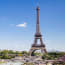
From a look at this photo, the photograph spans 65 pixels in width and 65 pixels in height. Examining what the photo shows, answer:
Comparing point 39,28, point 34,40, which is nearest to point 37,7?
point 39,28

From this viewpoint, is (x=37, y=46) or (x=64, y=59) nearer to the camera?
(x=64, y=59)

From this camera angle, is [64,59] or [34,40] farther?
[34,40]

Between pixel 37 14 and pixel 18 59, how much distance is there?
10.2 metres

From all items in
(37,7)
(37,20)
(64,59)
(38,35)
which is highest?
(37,7)

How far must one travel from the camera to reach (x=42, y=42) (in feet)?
112

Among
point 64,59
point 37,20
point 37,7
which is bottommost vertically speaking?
point 64,59

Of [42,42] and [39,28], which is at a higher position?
[39,28]

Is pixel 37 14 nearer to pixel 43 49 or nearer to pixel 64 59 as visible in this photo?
pixel 43 49

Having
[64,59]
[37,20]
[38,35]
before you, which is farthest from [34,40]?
[64,59]

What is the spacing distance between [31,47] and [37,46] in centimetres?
129

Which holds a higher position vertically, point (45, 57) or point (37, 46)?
point (37, 46)

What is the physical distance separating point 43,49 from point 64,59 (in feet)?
36.1

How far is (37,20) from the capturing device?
34.2 m

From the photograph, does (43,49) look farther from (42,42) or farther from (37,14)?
(37,14)
